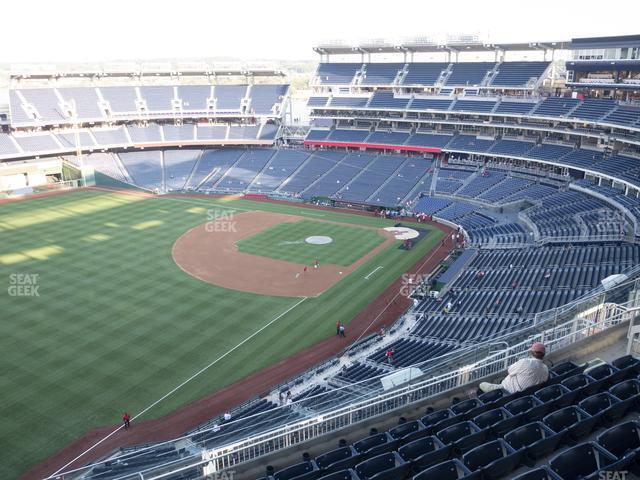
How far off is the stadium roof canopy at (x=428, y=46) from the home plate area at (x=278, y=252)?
3344 cm

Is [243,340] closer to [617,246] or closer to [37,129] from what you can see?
[617,246]

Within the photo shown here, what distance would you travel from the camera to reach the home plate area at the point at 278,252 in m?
38.0

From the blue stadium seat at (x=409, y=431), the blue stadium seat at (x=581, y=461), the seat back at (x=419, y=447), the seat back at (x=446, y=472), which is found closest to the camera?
the blue stadium seat at (x=581, y=461)

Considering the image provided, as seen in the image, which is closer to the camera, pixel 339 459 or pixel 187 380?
pixel 339 459

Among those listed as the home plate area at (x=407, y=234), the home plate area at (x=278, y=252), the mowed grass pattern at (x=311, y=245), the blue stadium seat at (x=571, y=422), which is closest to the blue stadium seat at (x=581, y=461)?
the blue stadium seat at (x=571, y=422)

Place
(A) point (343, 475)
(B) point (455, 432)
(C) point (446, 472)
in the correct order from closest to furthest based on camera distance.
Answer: (C) point (446, 472), (A) point (343, 475), (B) point (455, 432)

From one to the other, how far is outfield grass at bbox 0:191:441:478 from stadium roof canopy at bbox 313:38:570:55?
3342 cm

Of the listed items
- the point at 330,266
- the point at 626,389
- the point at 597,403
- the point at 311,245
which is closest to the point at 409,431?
the point at 597,403

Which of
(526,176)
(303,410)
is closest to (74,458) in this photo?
(303,410)

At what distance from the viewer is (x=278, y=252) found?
147ft

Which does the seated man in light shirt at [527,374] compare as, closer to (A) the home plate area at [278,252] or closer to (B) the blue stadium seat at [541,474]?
(B) the blue stadium seat at [541,474]

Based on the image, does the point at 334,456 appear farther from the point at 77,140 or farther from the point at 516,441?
the point at 77,140

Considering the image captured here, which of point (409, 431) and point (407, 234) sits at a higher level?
point (409, 431)

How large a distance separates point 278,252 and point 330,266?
5.71 m
